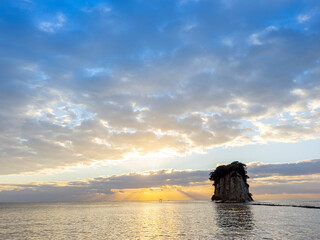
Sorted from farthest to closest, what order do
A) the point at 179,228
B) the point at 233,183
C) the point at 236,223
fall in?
the point at 233,183
the point at 236,223
the point at 179,228

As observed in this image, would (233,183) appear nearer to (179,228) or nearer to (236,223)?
(236,223)

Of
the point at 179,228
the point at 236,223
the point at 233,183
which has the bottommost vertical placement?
the point at 179,228

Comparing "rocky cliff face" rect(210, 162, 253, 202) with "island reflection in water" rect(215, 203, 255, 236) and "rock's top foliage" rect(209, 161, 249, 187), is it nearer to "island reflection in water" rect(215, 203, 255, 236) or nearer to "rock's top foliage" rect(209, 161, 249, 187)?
"rock's top foliage" rect(209, 161, 249, 187)

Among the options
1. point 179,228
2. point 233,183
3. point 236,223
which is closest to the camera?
point 179,228

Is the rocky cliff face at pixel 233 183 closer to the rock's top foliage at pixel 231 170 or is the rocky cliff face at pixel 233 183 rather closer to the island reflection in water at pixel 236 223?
the rock's top foliage at pixel 231 170

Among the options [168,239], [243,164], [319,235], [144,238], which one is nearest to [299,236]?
[319,235]

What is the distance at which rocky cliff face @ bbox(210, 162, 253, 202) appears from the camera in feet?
532

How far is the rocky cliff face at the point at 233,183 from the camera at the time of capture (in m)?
→ 162

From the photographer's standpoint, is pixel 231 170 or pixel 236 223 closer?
pixel 236 223

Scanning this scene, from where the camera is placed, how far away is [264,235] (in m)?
39.0

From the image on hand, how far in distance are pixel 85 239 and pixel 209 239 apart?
19.8 metres

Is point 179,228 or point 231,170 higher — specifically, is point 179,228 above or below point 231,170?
below

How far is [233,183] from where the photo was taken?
161875 millimetres

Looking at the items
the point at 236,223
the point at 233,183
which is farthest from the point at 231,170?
the point at 236,223
